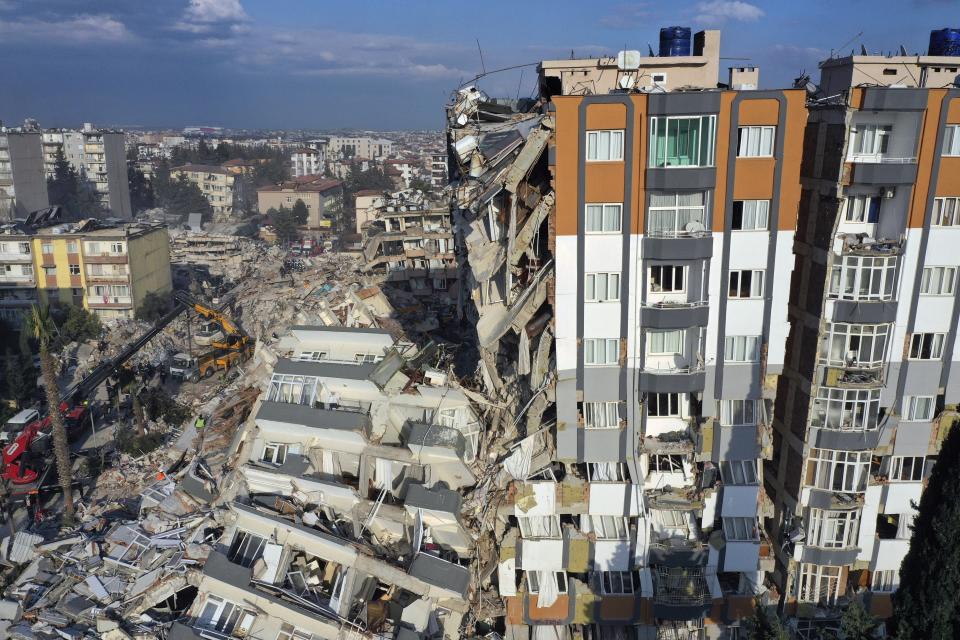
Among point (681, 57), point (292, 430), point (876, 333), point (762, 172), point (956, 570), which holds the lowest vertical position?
point (292, 430)

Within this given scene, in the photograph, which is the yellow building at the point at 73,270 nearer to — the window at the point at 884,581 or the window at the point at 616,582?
the window at the point at 616,582

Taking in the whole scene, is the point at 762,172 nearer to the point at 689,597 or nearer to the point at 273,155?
the point at 689,597

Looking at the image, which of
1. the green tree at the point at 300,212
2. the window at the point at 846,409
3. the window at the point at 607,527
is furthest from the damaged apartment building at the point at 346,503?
the green tree at the point at 300,212

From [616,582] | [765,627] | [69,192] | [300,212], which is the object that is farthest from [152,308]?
[69,192]

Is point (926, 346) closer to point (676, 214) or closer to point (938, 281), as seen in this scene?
point (938, 281)

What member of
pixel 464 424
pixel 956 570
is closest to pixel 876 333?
pixel 956 570

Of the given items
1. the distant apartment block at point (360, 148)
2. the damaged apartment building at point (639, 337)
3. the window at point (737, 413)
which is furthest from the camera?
the distant apartment block at point (360, 148)
